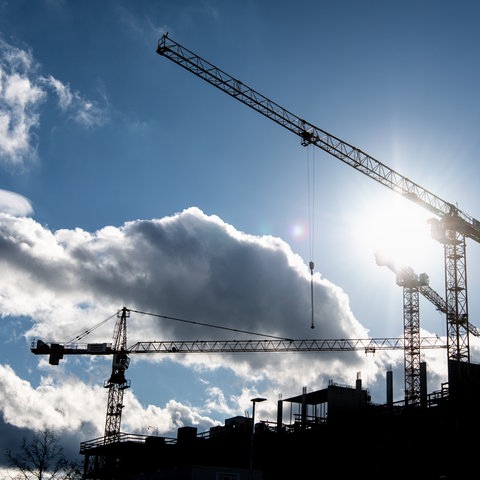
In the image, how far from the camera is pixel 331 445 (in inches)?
3076

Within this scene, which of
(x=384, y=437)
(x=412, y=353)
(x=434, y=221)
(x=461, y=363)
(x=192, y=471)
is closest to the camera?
(x=192, y=471)

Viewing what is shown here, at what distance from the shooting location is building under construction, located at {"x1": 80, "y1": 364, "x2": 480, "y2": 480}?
65.2 meters

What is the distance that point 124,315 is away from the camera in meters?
152

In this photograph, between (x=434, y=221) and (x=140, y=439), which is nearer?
(x=140, y=439)

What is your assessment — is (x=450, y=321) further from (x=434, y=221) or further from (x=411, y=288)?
(x=411, y=288)

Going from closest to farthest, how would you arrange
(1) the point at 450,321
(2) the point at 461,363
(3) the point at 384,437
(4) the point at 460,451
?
1. (4) the point at 460,451
2. (3) the point at 384,437
3. (2) the point at 461,363
4. (1) the point at 450,321

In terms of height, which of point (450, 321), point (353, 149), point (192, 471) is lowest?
point (192, 471)

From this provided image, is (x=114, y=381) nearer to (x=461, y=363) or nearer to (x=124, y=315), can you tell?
Result: (x=124, y=315)

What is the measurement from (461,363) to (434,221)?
80.6 ft

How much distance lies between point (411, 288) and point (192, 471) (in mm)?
90826

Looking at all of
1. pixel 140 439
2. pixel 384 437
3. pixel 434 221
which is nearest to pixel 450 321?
pixel 434 221

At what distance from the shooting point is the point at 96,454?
285 feet

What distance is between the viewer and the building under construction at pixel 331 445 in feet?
214

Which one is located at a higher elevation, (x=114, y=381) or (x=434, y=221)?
(x=434, y=221)
